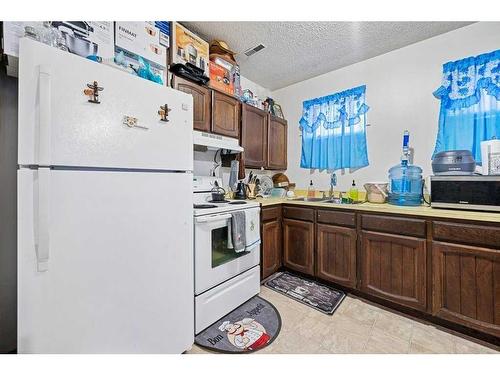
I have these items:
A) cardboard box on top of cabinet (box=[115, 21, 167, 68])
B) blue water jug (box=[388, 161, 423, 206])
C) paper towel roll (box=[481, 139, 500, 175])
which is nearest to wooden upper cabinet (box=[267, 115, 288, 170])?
blue water jug (box=[388, 161, 423, 206])

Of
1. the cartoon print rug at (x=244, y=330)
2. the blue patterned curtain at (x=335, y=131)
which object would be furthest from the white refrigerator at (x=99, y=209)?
the blue patterned curtain at (x=335, y=131)

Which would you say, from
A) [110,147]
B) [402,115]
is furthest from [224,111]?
[402,115]

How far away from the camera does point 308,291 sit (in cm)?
206

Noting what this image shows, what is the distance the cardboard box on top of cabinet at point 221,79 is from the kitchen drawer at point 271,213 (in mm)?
1298

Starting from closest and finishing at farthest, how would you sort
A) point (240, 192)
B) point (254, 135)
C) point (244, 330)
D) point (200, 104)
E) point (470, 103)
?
point (244, 330)
point (470, 103)
point (200, 104)
point (240, 192)
point (254, 135)

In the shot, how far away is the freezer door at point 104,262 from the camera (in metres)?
0.82

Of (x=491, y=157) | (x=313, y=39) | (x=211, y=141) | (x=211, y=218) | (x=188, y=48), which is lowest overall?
A: (x=211, y=218)

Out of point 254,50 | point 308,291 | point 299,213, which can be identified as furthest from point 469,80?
point 308,291

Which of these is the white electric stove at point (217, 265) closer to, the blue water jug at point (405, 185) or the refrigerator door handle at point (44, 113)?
the refrigerator door handle at point (44, 113)

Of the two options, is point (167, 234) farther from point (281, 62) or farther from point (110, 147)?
point (281, 62)

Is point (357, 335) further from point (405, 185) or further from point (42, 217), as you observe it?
point (42, 217)

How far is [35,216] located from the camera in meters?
0.82

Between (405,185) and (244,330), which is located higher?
(405,185)

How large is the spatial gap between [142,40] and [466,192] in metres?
2.61
